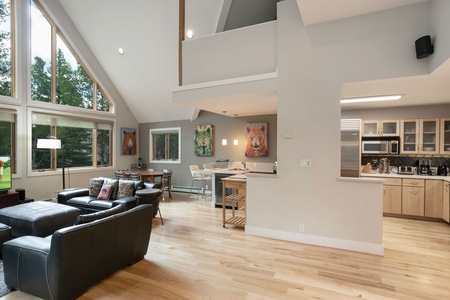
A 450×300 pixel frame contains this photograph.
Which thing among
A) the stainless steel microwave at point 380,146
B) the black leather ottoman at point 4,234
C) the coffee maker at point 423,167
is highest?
the stainless steel microwave at point 380,146

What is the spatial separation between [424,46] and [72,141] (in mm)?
8217

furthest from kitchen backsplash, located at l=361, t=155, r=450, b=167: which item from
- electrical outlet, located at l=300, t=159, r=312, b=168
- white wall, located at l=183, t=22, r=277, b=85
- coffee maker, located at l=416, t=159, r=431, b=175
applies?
white wall, located at l=183, t=22, r=277, b=85

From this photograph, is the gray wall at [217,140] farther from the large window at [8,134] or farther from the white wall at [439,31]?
the white wall at [439,31]

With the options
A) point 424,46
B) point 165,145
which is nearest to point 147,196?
point 165,145

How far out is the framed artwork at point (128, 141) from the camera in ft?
27.4

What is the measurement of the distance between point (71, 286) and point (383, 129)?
6086mm

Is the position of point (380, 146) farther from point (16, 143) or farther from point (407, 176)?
point (16, 143)

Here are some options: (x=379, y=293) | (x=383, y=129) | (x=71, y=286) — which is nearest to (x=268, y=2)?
(x=383, y=129)

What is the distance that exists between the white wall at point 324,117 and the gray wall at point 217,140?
10.1 ft

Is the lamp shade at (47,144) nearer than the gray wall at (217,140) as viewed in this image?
Yes

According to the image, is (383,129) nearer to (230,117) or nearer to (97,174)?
(230,117)

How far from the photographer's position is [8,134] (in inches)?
220

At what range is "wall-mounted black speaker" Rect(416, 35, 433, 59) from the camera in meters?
2.73

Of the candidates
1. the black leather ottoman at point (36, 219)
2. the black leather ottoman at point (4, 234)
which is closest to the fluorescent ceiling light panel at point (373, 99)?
the black leather ottoman at point (36, 219)
